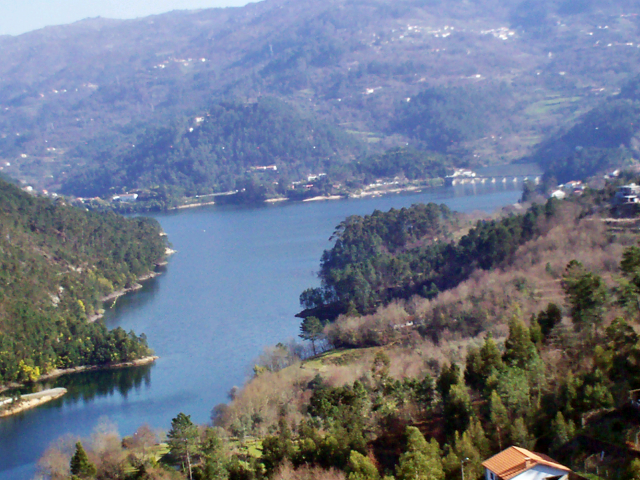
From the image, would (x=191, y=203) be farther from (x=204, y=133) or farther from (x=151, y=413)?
(x=151, y=413)

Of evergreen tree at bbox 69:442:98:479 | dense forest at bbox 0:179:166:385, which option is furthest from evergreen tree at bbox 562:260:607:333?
dense forest at bbox 0:179:166:385

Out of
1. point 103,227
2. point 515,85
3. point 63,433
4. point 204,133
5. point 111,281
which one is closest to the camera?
point 63,433

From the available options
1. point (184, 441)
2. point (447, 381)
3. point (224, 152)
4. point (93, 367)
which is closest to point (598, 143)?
point (224, 152)

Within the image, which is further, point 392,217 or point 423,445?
point 392,217

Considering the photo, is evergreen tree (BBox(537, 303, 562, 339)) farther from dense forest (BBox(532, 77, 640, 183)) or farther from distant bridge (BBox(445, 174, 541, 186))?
distant bridge (BBox(445, 174, 541, 186))

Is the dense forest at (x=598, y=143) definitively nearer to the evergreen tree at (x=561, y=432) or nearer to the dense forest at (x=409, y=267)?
the dense forest at (x=409, y=267)

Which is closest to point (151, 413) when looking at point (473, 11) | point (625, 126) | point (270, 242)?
point (270, 242)

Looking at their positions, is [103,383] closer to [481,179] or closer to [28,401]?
[28,401]
